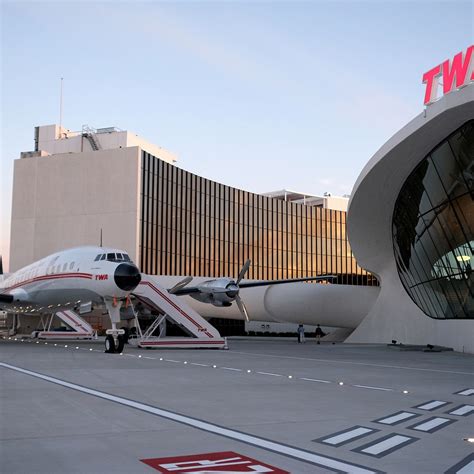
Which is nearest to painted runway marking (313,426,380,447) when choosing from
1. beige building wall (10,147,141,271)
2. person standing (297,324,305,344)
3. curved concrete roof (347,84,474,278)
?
curved concrete roof (347,84,474,278)

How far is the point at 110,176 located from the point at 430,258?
1615 inches

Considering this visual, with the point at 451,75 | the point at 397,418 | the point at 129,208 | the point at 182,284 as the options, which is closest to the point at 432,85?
the point at 451,75

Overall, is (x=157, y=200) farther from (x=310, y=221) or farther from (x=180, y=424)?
(x=180, y=424)

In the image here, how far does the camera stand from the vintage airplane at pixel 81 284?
28.6m

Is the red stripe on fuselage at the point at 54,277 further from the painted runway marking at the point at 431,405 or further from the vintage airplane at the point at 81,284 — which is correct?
the painted runway marking at the point at 431,405

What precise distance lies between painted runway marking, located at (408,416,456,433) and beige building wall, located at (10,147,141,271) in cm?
5944

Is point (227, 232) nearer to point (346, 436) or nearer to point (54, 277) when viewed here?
point (54, 277)

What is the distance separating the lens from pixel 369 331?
48781mm

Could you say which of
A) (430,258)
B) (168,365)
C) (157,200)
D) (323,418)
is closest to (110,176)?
(157,200)

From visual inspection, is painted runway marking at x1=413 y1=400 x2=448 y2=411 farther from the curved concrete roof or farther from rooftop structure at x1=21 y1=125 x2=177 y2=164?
rooftop structure at x1=21 y1=125 x2=177 y2=164

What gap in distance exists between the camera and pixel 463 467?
682 centimetres

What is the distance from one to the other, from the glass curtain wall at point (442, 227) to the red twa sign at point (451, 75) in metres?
2.55

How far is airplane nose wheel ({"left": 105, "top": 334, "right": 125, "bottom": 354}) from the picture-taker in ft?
88.8

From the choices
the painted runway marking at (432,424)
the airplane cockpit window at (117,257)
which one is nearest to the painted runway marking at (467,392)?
the painted runway marking at (432,424)
